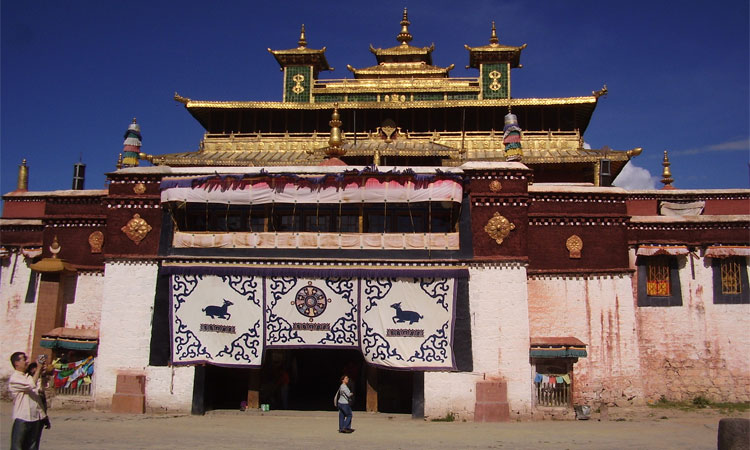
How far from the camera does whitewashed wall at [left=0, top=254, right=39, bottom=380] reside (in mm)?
18625

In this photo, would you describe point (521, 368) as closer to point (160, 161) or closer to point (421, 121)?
point (421, 121)

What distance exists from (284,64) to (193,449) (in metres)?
26.1

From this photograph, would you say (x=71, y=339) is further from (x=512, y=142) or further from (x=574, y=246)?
(x=574, y=246)

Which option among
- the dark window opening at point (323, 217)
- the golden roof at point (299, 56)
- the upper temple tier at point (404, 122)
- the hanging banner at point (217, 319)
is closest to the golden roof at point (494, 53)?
the upper temple tier at point (404, 122)

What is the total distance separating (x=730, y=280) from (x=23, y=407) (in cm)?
1763

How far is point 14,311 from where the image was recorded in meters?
19.0

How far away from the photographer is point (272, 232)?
17.1m

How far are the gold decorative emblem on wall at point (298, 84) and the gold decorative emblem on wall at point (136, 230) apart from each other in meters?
17.8

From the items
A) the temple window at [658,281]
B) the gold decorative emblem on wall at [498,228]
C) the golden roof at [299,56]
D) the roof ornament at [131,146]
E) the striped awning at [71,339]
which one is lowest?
the striped awning at [71,339]

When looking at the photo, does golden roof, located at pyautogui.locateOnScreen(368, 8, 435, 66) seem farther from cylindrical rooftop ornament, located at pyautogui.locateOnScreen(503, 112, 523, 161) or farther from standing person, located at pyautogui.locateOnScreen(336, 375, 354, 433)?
standing person, located at pyautogui.locateOnScreen(336, 375, 354, 433)

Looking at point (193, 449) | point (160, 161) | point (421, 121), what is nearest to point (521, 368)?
point (193, 449)

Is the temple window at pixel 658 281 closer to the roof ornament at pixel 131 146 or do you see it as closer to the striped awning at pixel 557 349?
the striped awning at pixel 557 349

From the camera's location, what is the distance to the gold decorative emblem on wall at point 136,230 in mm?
17188

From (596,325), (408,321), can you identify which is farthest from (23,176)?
(596,325)
